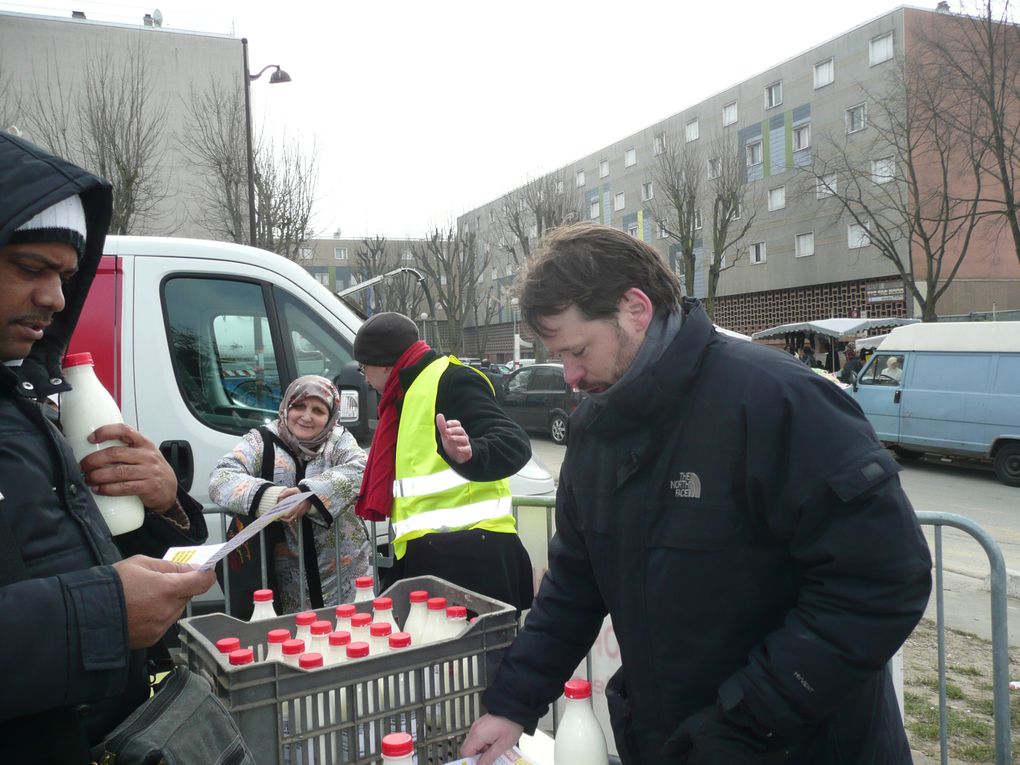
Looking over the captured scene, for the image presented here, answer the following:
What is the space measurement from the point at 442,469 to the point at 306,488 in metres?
0.69

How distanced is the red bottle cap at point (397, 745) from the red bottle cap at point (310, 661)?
0.68ft

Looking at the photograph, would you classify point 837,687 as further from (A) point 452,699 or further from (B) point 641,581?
(A) point 452,699

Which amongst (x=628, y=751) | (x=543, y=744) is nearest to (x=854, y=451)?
(x=628, y=751)

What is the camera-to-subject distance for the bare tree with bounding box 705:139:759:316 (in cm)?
3144

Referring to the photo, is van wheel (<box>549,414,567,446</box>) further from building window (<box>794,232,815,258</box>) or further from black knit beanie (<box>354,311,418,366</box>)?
building window (<box>794,232,815,258</box>)

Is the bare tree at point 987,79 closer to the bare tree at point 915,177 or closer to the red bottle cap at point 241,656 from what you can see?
the bare tree at point 915,177

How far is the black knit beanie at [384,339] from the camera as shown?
3.39 meters

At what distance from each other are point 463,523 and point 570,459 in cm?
125

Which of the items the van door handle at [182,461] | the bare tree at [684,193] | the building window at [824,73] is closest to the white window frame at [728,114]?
the bare tree at [684,193]

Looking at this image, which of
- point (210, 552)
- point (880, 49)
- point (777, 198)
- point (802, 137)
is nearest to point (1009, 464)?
point (210, 552)

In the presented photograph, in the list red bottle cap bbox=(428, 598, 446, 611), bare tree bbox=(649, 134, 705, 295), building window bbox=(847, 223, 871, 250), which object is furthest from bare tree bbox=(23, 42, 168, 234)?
building window bbox=(847, 223, 871, 250)

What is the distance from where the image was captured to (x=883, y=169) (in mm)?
27578

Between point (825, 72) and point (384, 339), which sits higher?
point (825, 72)

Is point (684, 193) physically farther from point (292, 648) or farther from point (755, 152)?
point (292, 648)
